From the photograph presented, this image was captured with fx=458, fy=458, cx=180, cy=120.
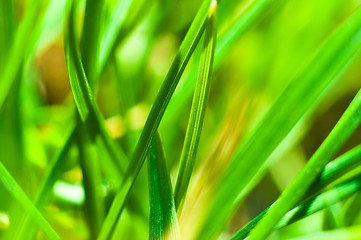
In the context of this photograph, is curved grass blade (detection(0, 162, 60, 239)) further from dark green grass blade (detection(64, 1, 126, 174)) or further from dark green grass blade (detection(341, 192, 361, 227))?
dark green grass blade (detection(341, 192, 361, 227))

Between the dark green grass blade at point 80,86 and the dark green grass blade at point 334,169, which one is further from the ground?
the dark green grass blade at point 80,86

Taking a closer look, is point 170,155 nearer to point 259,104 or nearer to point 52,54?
point 259,104

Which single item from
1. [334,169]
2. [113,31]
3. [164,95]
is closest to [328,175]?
[334,169]

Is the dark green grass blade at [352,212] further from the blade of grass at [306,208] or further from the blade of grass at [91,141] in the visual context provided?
the blade of grass at [91,141]

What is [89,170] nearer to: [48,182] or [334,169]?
[48,182]

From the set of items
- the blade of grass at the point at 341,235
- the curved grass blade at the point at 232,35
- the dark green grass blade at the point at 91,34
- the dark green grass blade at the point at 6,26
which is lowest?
the blade of grass at the point at 341,235

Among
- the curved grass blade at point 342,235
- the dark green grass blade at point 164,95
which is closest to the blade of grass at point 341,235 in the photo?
the curved grass blade at point 342,235
